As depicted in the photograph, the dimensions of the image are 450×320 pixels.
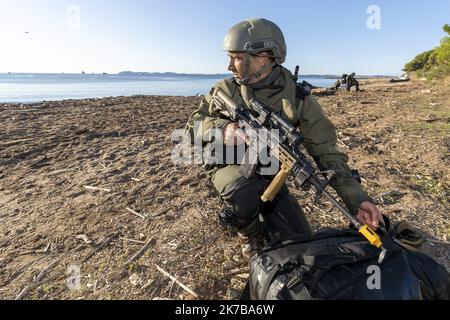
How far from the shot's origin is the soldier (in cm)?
317

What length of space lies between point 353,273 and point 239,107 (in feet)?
5.77

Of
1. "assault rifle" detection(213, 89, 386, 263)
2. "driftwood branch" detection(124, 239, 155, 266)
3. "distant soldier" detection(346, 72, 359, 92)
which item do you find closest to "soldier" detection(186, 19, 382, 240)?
"assault rifle" detection(213, 89, 386, 263)

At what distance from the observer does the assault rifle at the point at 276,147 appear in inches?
102

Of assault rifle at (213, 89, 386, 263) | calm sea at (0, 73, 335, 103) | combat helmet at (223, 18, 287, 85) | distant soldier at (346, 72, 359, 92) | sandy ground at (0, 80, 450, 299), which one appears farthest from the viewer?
calm sea at (0, 73, 335, 103)

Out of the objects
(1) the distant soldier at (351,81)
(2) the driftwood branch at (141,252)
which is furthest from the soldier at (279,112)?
(1) the distant soldier at (351,81)

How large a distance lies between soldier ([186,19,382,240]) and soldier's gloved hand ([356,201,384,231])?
31cm

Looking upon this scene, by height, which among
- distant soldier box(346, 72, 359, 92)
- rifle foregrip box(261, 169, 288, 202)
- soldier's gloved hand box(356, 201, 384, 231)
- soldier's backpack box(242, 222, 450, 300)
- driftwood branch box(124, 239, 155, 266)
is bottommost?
driftwood branch box(124, 239, 155, 266)

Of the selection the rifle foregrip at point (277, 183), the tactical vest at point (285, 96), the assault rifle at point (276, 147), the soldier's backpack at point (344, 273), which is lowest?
the soldier's backpack at point (344, 273)

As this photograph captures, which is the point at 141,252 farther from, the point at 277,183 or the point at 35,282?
the point at 277,183

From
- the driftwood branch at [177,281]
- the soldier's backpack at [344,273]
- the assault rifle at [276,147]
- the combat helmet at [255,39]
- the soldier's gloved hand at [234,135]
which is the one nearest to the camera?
the soldier's backpack at [344,273]

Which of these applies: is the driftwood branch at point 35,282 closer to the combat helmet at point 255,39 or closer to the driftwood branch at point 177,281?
the driftwood branch at point 177,281

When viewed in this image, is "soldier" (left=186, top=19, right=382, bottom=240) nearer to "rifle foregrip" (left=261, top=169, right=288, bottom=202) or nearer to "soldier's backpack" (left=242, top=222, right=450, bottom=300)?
"rifle foregrip" (left=261, top=169, right=288, bottom=202)

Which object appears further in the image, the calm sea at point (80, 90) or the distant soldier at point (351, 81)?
the calm sea at point (80, 90)

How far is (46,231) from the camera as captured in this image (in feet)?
12.0
